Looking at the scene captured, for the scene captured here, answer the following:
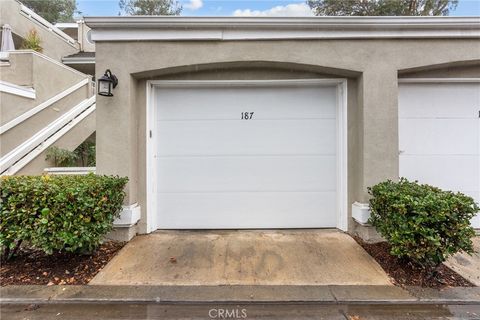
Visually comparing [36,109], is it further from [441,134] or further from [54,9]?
[54,9]

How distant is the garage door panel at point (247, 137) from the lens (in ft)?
13.3

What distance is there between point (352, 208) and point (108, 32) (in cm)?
420

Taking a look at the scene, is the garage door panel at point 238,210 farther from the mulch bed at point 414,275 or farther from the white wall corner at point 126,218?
the mulch bed at point 414,275

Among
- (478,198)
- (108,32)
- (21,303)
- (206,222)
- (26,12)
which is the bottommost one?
(21,303)

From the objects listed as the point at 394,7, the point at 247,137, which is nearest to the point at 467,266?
the point at 247,137

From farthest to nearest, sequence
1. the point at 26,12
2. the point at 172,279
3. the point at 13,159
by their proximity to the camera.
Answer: the point at 26,12, the point at 13,159, the point at 172,279

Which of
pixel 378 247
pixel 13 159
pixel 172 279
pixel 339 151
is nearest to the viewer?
pixel 172 279

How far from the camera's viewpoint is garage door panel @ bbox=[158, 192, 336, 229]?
406cm

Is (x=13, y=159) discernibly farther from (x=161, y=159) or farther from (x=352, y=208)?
(x=352, y=208)

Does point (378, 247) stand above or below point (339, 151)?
below

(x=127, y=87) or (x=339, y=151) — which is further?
(x=339, y=151)

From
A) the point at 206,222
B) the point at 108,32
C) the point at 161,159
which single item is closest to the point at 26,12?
the point at 108,32

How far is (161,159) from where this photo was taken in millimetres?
4059

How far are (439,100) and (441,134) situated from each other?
19.9 inches
